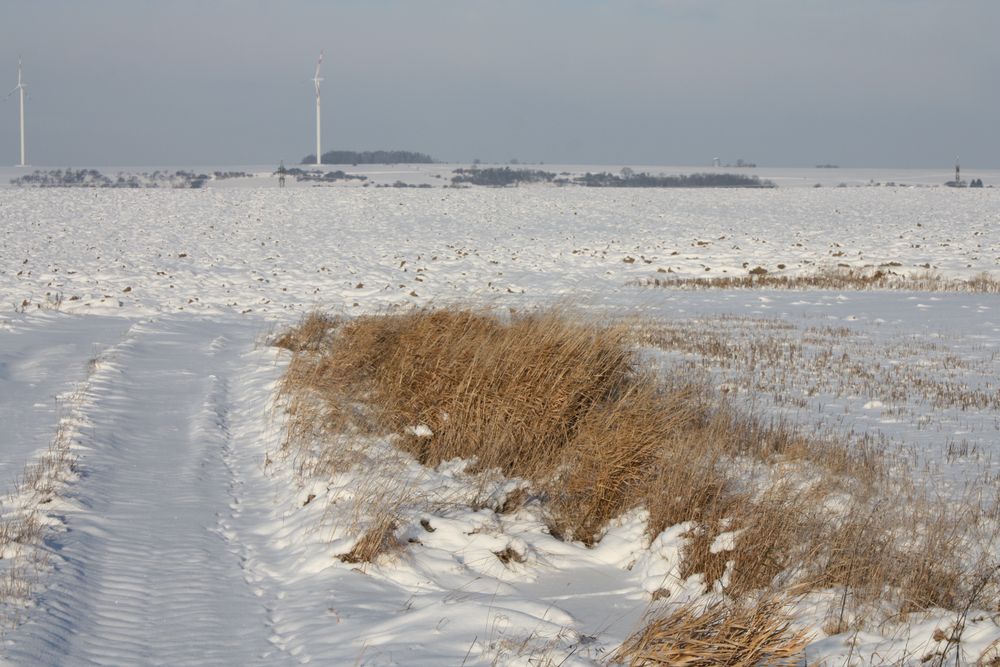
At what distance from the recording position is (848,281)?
30.8 metres

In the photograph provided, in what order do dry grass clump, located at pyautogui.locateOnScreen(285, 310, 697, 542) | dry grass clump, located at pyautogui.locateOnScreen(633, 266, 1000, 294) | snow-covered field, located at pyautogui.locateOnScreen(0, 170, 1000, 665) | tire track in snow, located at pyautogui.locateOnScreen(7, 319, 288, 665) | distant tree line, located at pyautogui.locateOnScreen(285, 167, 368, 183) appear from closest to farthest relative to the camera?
tire track in snow, located at pyautogui.locateOnScreen(7, 319, 288, 665) < snow-covered field, located at pyautogui.locateOnScreen(0, 170, 1000, 665) < dry grass clump, located at pyautogui.locateOnScreen(285, 310, 697, 542) < dry grass clump, located at pyautogui.locateOnScreen(633, 266, 1000, 294) < distant tree line, located at pyautogui.locateOnScreen(285, 167, 368, 183)

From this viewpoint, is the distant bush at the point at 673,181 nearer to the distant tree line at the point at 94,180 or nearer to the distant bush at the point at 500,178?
the distant bush at the point at 500,178

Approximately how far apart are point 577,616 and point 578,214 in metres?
50.7

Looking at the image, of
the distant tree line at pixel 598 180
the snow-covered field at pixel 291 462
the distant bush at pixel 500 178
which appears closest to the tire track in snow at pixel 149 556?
the snow-covered field at pixel 291 462

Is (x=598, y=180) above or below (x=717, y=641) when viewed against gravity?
above

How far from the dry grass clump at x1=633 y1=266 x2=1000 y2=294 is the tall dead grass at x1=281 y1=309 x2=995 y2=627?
19.3m

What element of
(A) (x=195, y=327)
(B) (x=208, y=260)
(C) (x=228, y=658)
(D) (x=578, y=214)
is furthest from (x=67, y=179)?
(C) (x=228, y=658)

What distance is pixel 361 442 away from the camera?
879cm

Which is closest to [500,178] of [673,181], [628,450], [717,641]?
[673,181]

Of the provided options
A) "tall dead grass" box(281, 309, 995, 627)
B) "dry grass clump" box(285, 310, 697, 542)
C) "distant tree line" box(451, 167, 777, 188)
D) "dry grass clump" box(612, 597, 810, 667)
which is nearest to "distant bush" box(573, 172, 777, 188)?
"distant tree line" box(451, 167, 777, 188)

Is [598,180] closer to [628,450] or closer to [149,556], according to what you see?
[628,450]

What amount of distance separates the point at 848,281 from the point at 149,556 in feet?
93.2

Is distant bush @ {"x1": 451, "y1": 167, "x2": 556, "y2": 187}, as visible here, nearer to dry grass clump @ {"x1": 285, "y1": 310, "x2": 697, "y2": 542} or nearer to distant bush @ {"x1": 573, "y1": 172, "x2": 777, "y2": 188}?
distant bush @ {"x1": 573, "y1": 172, "x2": 777, "y2": 188}

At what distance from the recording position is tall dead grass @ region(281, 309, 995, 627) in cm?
590
